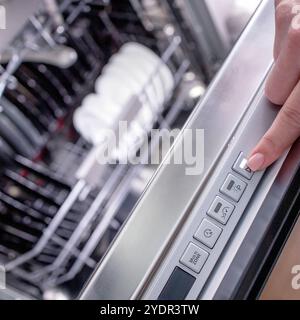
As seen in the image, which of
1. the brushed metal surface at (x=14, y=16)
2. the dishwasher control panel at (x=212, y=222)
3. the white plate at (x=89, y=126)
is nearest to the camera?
the dishwasher control panel at (x=212, y=222)

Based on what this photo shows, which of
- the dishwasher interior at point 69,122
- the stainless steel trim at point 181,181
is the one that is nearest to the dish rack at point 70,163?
the dishwasher interior at point 69,122

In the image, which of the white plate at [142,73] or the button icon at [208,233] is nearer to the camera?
the button icon at [208,233]

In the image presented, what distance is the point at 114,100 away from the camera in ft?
3.67

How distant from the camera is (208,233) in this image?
0.55 metres

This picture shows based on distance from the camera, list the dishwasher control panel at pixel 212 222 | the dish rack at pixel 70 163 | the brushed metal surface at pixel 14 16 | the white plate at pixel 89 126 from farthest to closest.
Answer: the white plate at pixel 89 126 < the dish rack at pixel 70 163 < the brushed metal surface at pixel 14 16 < the dishwasher control panel at pixel 212 222

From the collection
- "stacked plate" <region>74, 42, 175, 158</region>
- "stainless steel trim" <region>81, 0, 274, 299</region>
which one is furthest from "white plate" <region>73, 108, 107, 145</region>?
"stainless steel trim" <region>81, 0, 274, 299</region>

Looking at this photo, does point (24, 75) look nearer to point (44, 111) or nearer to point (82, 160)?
point (44, 111)

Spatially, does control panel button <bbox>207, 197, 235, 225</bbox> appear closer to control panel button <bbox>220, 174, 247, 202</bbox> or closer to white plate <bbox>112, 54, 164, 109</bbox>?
control panel button <bbox>220, 174, 247, 202</bbox>

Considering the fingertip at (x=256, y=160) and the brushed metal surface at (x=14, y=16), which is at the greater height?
the brushed metal surface at (x=14, y=16)

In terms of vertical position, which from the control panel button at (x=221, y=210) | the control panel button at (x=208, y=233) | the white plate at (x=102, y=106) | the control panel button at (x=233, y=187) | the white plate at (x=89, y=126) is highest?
the white plate at (x=102, y=106)

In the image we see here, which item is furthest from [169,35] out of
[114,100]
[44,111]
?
[44,111]

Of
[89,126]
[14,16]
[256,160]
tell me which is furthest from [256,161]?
[89,126]

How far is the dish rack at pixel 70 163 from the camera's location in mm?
965

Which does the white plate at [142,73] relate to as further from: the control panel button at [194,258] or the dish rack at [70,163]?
the control panel button at [194,258]
